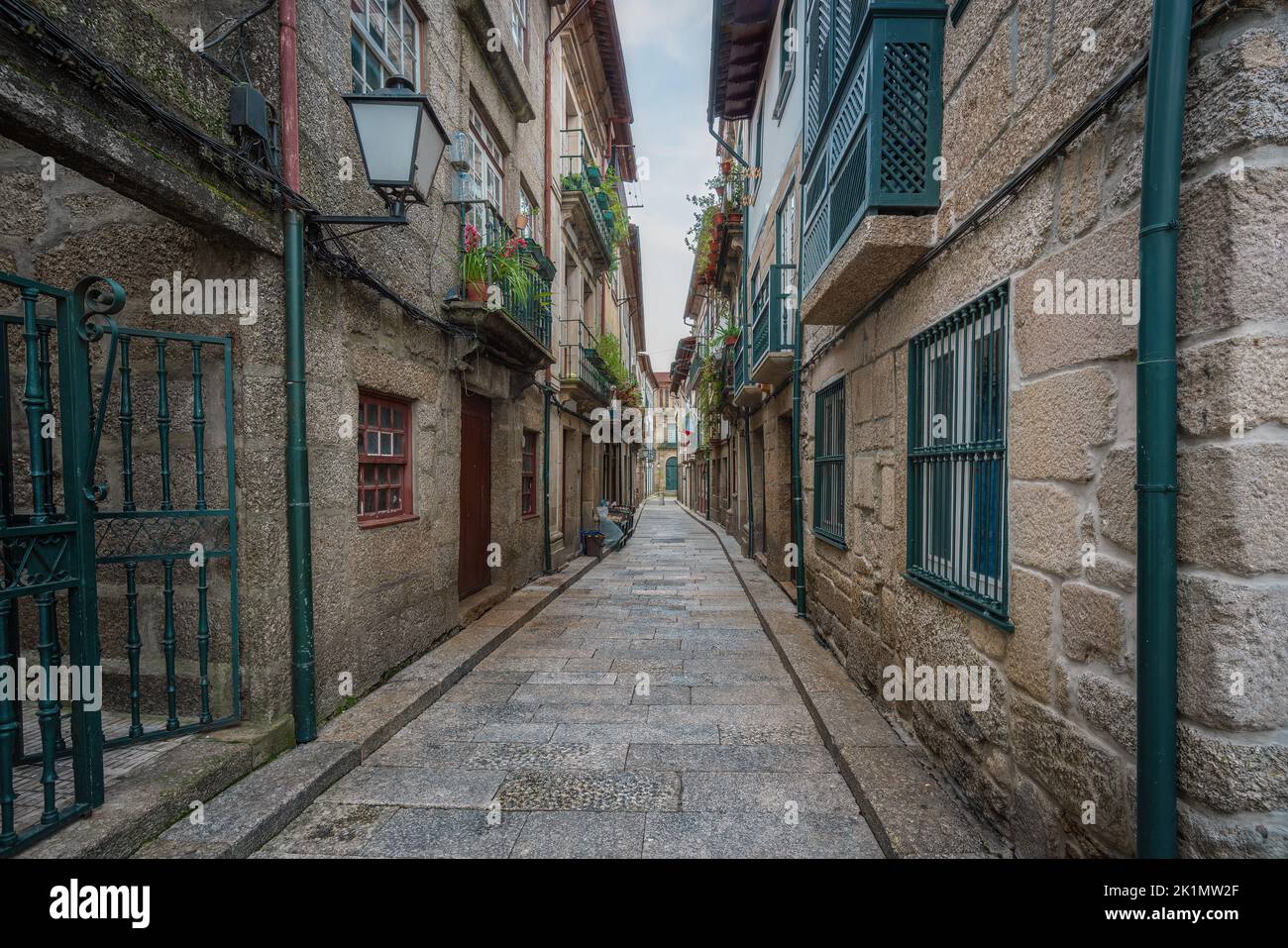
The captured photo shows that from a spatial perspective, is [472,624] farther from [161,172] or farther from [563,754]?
[161,172]

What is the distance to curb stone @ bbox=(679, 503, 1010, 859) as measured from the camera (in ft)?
7.98

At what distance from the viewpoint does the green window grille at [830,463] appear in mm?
5285

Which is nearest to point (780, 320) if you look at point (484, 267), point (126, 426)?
point (484, 267)

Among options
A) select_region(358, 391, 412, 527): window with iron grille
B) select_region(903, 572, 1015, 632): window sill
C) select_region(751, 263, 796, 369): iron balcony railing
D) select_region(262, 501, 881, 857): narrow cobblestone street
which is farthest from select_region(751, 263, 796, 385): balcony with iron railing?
select_region(358, 391, 412, 527): window with iron grille

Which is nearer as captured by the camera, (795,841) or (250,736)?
(795,841)

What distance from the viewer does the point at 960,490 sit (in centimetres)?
304

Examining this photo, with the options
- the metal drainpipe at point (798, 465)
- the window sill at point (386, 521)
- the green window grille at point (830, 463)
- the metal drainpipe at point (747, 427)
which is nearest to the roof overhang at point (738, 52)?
the metal drainpipe at point (747, 427)

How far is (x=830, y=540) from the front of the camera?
17.7 feet

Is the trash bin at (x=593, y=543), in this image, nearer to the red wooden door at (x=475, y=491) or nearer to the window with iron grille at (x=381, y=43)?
the red wooden door at (x=475, y=491)

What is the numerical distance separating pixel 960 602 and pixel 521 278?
468cm

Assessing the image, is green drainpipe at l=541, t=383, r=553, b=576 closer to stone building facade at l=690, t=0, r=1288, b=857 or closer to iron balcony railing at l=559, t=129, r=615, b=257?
iron balcony railing at l=559, t=129, r=615, b=257

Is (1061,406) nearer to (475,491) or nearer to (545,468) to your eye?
(475,491)

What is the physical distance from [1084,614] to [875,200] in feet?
7.44

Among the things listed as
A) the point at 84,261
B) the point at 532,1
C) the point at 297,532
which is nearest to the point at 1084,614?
the point at 297,532
